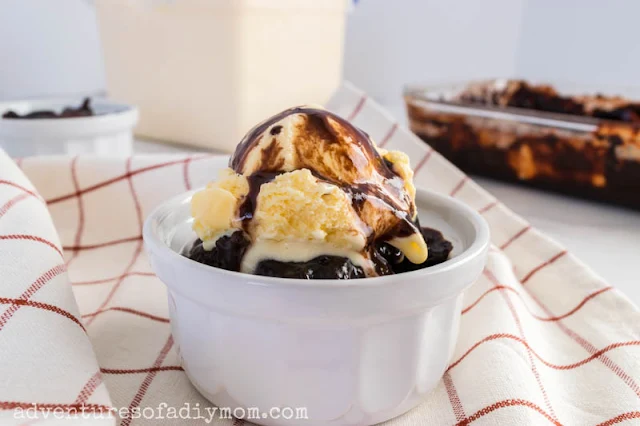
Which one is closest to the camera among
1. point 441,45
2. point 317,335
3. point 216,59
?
point 317,335

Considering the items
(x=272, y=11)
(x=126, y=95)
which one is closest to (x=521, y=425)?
(x=272, y=11)

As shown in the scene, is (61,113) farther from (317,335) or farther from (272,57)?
(317,335)

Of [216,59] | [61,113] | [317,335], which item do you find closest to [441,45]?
[216,59]

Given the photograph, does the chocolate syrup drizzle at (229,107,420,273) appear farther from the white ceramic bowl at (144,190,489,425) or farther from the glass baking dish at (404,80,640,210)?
the glass baking dish at (404,80,640,210)

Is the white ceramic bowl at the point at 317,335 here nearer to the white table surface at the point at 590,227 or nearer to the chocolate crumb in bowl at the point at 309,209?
the chocolate crumb in bowl at the point at 309,209

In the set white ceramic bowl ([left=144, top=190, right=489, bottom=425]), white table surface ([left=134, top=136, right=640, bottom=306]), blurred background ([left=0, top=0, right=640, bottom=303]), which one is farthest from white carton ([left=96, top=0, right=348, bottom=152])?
white ceramic bowl ([left=144, top=190, right=489, bottom=425])

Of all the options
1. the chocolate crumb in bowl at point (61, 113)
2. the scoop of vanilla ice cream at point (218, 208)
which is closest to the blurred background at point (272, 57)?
the chocolate crumb in bowl at point (61, 113)
